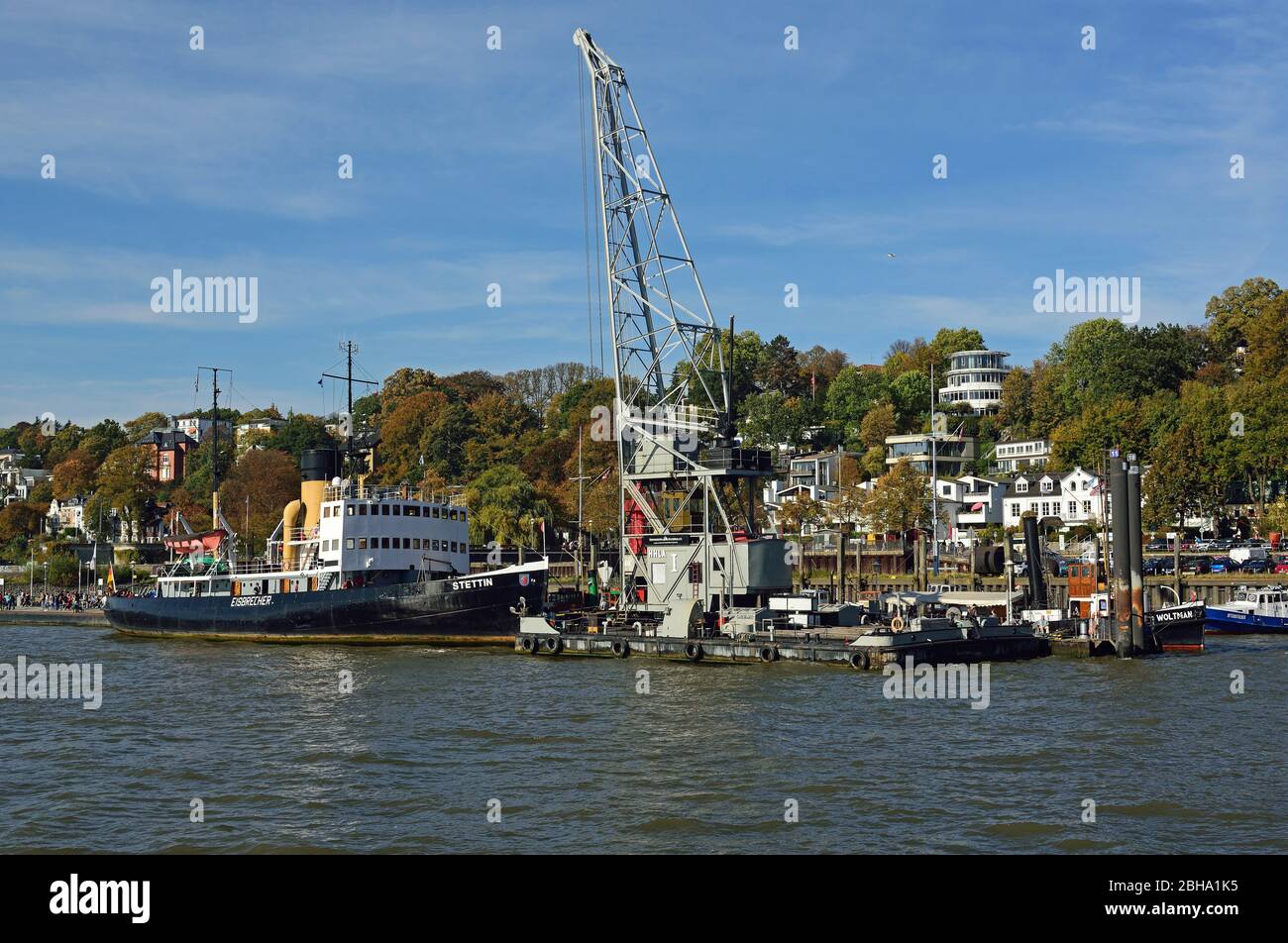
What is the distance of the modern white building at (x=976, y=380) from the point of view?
132000 millimetres

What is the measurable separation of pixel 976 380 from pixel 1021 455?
20.0 meters

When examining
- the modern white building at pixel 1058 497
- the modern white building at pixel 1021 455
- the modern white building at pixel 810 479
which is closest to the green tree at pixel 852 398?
the modern white building at pixel 810 479

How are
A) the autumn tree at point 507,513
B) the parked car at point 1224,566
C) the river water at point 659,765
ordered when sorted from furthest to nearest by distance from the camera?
the autumn tree at point 507,513 → the parked car at point 1224,566 → the river water at point 659,765

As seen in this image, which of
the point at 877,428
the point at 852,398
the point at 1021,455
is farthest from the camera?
the point at 852,398

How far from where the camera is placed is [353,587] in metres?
62.3

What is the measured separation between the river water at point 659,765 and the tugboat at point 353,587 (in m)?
13.6

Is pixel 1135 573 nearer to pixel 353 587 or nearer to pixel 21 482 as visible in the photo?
pixel 353 587

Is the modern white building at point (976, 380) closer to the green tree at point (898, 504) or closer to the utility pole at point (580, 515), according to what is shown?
the green tree at point (898, 504)
